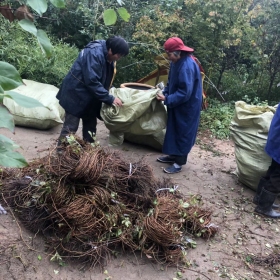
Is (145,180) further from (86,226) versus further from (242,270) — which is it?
(242,270)

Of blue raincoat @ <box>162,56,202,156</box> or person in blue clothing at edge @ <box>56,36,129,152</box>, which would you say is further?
blue raincoat @ <box>162,56,202,156</box>

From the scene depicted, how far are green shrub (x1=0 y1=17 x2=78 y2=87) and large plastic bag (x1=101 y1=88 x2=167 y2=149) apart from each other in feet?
6.73

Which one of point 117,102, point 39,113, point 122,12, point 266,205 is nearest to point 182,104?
point 117,102

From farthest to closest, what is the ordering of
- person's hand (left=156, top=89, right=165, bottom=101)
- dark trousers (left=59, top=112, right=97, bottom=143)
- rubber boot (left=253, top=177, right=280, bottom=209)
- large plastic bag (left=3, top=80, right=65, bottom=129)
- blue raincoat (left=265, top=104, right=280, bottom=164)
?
large plastic bag (left=3, top=80, right=65, bottom=129), person's hand (left=156, top=89, right=165, bottom=101), dark trousers (left=59, top=112, right=97, bottom=143), rubber boot (left=253, top=177, right=280, bottom=209), blue raincoat (left=265, top=104, right=280, bottom=164)

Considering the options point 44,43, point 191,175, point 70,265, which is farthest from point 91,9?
point 44,43

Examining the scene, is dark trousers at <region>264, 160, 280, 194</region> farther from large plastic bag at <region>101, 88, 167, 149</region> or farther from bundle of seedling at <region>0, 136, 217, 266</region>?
large plastic bag at <region>101, 88, 167, 149</region>

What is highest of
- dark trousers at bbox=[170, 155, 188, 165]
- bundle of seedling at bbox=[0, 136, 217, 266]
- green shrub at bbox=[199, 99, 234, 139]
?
bundle of seedling at bbox=[0, 136, 217, 266]

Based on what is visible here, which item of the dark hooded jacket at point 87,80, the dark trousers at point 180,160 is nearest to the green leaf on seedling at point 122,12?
the dark hooded jacket at point 87,80

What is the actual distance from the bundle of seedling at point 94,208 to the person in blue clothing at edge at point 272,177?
0.83 meters

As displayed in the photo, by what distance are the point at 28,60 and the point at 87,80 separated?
9.17 ft

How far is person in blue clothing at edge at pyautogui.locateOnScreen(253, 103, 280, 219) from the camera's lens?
137 inches

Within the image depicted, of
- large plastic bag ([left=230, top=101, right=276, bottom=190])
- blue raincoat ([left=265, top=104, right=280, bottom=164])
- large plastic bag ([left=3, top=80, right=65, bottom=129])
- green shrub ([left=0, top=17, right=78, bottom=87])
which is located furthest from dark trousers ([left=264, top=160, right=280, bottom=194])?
green shrub ([left=0, top=17, right=78, bottom=87])

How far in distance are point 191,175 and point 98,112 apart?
1.39 m

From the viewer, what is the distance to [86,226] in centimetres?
273
